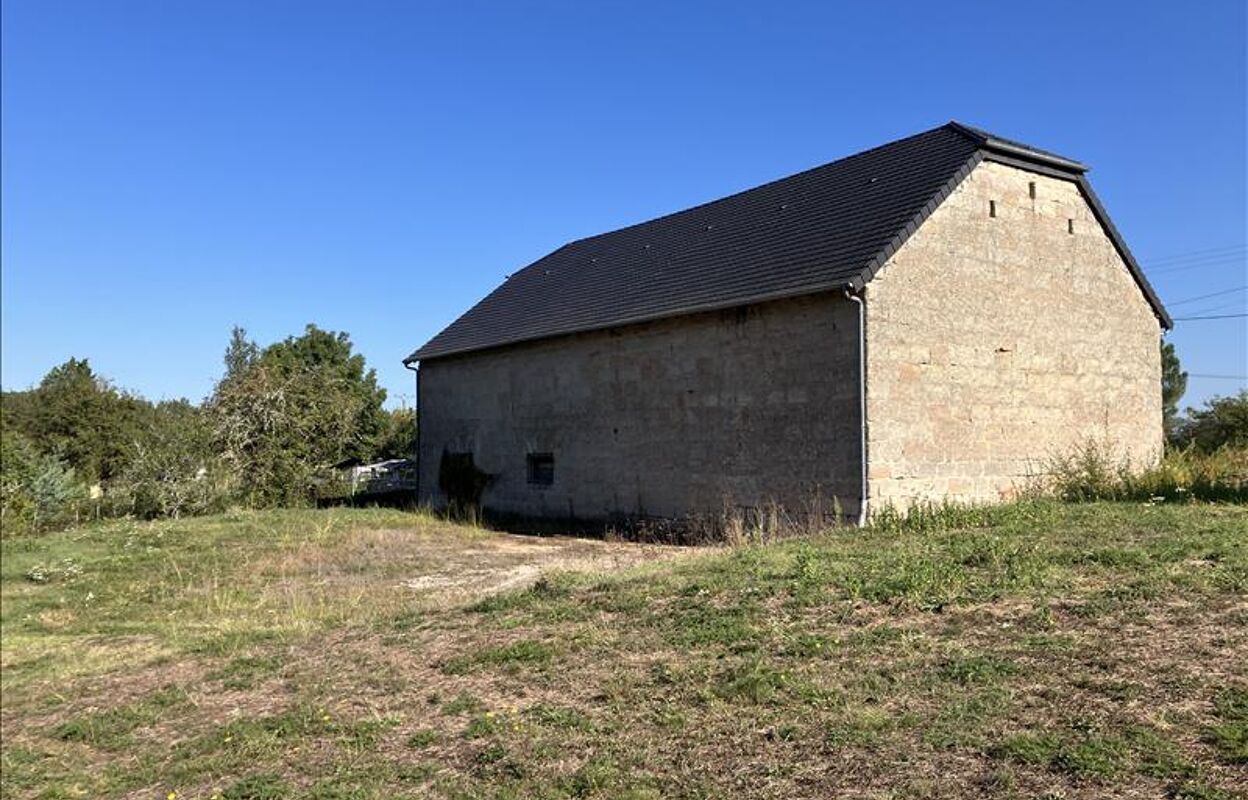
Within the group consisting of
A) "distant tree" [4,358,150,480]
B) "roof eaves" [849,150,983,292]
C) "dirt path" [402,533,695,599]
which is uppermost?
"roof eaves" [849,150,983,292]

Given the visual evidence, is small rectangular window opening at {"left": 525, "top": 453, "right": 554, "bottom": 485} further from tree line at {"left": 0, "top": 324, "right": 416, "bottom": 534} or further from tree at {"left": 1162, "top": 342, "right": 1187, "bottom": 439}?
tree at {"left": 1162, "top": 342, "right": 1187, "bottom": 439}

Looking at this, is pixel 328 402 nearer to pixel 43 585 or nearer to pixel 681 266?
pixel 681 266

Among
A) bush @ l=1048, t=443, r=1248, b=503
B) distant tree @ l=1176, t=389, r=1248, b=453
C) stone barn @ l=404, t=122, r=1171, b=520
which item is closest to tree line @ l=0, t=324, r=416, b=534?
stone barn @ l=404, t=122, r=1171, b=520

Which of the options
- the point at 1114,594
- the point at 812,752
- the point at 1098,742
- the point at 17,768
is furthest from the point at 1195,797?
the point at 17,768

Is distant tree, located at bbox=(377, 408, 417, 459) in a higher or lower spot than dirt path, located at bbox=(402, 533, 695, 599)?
higher

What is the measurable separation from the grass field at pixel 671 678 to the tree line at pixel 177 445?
0.42 meters

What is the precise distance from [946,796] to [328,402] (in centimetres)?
2262

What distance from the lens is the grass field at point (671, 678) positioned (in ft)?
15.3

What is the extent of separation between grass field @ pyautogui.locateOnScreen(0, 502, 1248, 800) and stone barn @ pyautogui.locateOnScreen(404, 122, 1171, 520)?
14.9 feet

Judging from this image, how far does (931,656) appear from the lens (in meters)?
6.12

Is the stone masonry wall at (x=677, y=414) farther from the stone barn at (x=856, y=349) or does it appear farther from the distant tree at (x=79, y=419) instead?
the distant tree at (x=79, y=419)

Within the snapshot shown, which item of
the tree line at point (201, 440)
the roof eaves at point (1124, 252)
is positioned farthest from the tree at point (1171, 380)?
the roof eaves at point (1124, 252)

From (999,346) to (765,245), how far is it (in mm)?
4734

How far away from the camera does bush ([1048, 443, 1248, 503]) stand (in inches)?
549
